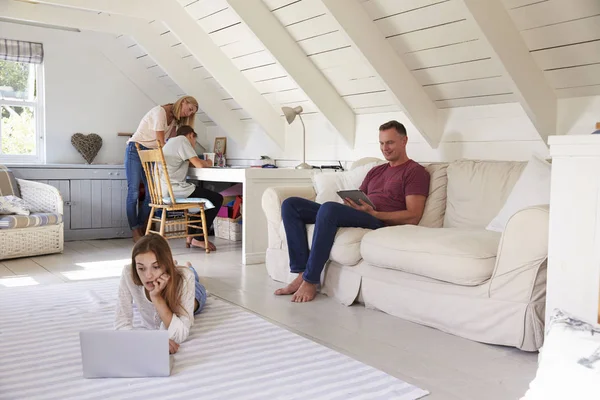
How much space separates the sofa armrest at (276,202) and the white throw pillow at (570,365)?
8.40 feet

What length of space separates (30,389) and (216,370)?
0.61 meters

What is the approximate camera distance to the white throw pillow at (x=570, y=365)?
3.21ft

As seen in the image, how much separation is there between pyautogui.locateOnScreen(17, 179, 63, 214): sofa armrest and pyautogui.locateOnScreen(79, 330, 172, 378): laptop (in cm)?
285

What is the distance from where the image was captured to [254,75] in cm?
485

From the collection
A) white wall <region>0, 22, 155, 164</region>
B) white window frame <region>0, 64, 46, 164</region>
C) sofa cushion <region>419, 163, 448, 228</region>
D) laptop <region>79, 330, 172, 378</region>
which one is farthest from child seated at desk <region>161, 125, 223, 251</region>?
laptop <region>79, 330, 172, 378</region>

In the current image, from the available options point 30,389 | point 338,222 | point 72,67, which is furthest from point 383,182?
point 72,67

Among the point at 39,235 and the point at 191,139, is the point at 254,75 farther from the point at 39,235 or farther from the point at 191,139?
the point at 39,235

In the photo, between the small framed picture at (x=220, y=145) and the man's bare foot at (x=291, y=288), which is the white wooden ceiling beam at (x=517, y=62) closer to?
the man's bare foot at (x=291, y=288)

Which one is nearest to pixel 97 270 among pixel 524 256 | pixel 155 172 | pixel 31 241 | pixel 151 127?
pixel 31 241

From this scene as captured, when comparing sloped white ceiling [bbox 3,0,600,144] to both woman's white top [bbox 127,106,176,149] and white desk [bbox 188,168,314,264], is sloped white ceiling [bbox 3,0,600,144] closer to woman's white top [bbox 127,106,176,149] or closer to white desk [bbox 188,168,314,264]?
woman's white top [bbox 127,106,176,149]

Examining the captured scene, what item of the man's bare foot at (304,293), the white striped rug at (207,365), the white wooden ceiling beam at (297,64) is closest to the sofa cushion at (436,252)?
the man's bare foot at (304,293)

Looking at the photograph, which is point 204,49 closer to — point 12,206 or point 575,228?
point 12,206

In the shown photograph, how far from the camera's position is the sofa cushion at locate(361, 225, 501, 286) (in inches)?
96.3

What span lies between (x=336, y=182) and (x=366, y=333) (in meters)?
1.33
